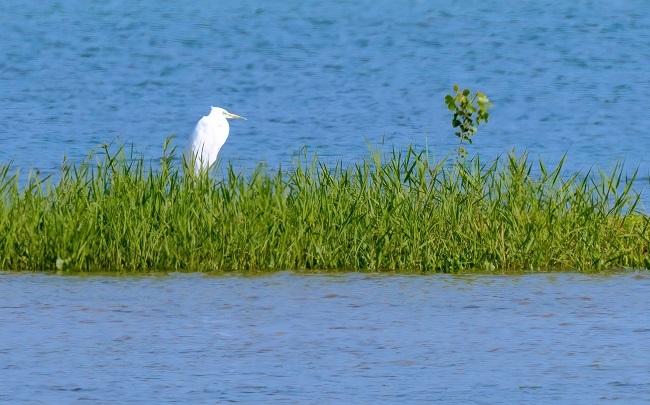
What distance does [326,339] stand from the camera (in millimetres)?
7930

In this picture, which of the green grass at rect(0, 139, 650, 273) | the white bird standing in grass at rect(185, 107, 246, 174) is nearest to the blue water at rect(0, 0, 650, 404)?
the green grass at rect(0, 139, 650, 273)

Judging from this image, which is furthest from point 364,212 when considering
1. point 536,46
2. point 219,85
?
point 536,46

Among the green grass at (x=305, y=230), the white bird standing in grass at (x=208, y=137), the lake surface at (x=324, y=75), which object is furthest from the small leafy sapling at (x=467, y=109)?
the lake surface at (x=324, y=75)

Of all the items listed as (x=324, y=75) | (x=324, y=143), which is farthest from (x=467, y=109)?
(x=324, y=75)

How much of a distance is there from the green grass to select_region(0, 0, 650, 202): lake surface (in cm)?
539

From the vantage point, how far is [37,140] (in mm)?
20125

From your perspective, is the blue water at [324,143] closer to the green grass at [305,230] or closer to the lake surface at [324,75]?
the lake surface at [324,75]

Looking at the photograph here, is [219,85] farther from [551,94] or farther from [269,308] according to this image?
[269,308]

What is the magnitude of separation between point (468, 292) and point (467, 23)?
30.5 metres

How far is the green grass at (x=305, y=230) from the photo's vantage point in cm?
998

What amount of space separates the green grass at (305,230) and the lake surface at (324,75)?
5.39 metres

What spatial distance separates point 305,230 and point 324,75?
1868cm

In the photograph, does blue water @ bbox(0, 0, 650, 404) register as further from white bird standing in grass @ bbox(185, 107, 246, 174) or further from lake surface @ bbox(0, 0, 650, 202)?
white bird standing in grass @ bbox(185, 107, 246, 174)

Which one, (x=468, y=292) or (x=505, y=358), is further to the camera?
(x=468, y=292)
